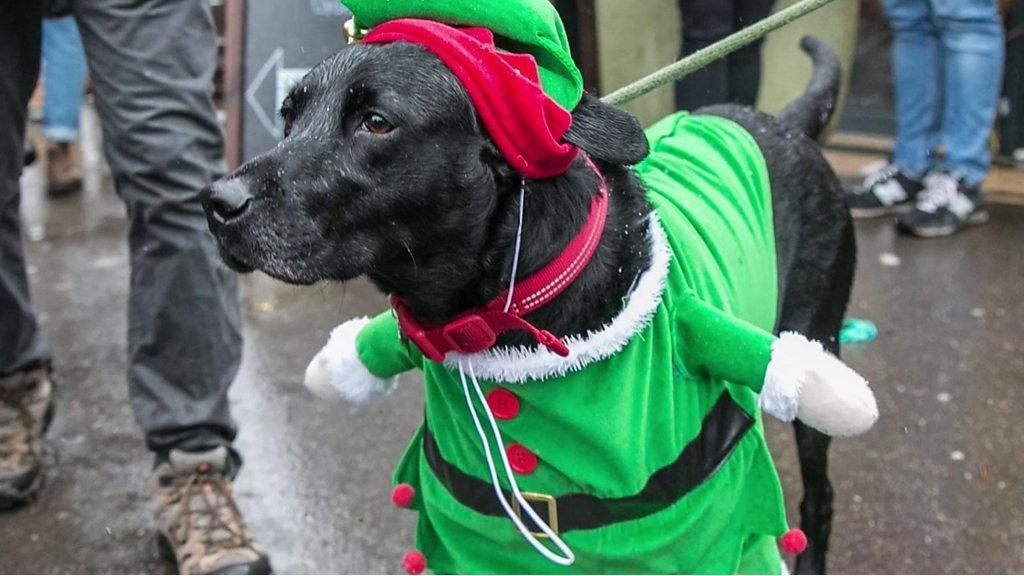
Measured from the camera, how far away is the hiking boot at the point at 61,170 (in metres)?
6.74

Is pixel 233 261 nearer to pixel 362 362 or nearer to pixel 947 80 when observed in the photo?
pixel 362 362

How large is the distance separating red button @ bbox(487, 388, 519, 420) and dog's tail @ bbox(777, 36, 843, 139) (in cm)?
114

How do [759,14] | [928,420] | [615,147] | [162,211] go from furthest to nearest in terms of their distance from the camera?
1. [759,14]
2. [928,420]
3. [162,211]
4. [615,147]

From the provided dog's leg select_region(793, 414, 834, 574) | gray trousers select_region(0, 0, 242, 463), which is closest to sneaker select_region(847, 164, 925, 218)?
dog's leg select_region(793, 414, 834, 574)

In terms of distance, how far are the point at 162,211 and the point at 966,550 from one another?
2023mm

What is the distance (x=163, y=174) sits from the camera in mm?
2896

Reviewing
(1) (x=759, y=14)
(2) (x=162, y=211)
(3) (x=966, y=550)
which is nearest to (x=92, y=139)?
(1) (x=759, y=14)

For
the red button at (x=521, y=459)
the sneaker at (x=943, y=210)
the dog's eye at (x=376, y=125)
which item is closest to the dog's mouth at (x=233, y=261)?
the dog's eye at (x=376, y=125)

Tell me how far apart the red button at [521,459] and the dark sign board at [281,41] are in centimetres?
376

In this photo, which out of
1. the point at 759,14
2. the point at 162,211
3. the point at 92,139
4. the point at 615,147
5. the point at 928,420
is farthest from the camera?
the point at 92,139

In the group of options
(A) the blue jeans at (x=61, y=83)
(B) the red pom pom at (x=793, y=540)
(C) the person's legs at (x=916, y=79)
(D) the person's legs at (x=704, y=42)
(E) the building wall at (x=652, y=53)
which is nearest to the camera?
(B) the red pom pom at (x=793, y=540)

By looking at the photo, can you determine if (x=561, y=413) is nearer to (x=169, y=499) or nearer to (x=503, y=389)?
(x=503, y=389)

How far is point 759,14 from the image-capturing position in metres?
4.43

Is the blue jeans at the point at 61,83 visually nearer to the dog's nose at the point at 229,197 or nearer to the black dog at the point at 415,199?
the black dog at the point at 415,199
